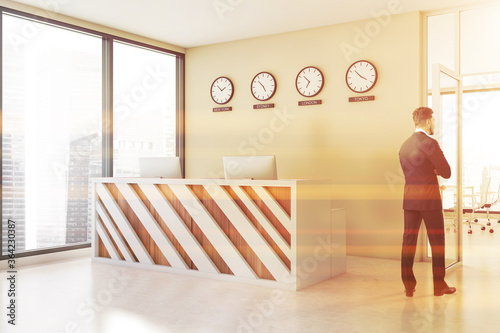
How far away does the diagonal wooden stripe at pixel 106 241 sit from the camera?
5.68m

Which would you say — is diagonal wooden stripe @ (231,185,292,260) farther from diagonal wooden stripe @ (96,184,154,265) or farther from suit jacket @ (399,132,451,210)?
diagonal wooden stripe @ (96,184,154,265)

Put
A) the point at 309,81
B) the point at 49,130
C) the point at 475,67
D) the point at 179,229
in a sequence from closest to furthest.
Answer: the point at 179,229, the point at 49,130, the point at 309,81, the point at 475,67

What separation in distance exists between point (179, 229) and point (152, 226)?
0.38 m

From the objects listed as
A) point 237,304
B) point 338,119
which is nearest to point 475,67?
point 338,119

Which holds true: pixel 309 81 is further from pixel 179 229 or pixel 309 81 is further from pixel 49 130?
pixel 49 130

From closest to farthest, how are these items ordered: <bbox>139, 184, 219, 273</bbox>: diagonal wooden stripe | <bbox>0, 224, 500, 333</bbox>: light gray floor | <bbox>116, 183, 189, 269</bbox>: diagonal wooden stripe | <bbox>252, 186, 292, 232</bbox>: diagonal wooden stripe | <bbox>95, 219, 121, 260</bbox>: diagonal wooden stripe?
1. <bbox>0, 224, 500, 333</bbox>: light gray floor
2. <bbox>252, 186, 292, 232</bbox>: diagonal wooden stripe
3. <bbox>139, 184, 219, 273</bbox>: diagonal wooden stripe
4. <bbox>116, 183, 189, 269</bbox>: diagonal wooden stripe
5. <bbox>95, 219, 121, 260</bbox>: diagonal wooden stripe

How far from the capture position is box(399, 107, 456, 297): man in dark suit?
4.05 meters

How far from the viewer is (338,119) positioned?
6535 mm

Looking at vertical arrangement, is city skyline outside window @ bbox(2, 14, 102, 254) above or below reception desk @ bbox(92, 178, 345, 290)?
above

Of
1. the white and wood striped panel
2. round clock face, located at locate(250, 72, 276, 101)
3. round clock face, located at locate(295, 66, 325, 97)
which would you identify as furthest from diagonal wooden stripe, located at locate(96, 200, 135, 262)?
round clock face, located at locate(295, 66, 325, 97)

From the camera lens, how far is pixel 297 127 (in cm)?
692

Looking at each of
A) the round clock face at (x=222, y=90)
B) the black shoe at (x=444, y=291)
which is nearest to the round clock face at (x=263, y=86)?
the round clock face at (x=222, y=90)

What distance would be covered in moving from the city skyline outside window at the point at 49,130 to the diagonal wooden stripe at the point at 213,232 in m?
1.87

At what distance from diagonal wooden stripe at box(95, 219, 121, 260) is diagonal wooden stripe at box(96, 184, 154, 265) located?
24 centimetres
